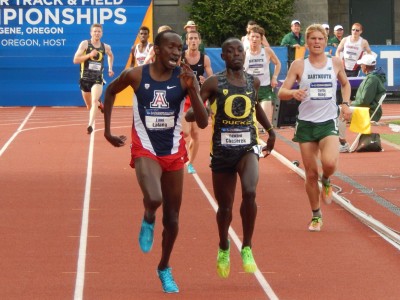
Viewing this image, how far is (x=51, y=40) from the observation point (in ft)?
107

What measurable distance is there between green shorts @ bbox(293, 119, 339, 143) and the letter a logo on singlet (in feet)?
11.0

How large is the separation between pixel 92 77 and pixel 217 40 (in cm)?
1407

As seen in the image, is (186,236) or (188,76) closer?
(188,76)

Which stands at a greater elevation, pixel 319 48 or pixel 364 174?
pixel 319 48

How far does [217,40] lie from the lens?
3728 centimetres

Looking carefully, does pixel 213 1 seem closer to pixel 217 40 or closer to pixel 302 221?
pixel 217 40

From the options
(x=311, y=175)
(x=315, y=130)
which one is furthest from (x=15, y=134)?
(x=315, y=130)

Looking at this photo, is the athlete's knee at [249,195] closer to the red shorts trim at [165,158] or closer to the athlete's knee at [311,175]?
the red shorts trim at [165,158]

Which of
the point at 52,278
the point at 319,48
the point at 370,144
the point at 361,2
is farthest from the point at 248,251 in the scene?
the point at 361,2

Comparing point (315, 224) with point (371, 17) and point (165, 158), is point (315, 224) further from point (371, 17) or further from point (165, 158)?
point (371, 17)

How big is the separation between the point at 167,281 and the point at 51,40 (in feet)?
78.1

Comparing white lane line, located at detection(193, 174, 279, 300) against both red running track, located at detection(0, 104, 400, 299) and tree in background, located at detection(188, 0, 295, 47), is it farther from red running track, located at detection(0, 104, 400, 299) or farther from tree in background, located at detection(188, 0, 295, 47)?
tree in background, located at detection(188, 0, 295, 47)

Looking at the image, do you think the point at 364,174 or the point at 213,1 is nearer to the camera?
the point at 364,174

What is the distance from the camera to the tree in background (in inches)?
1439
